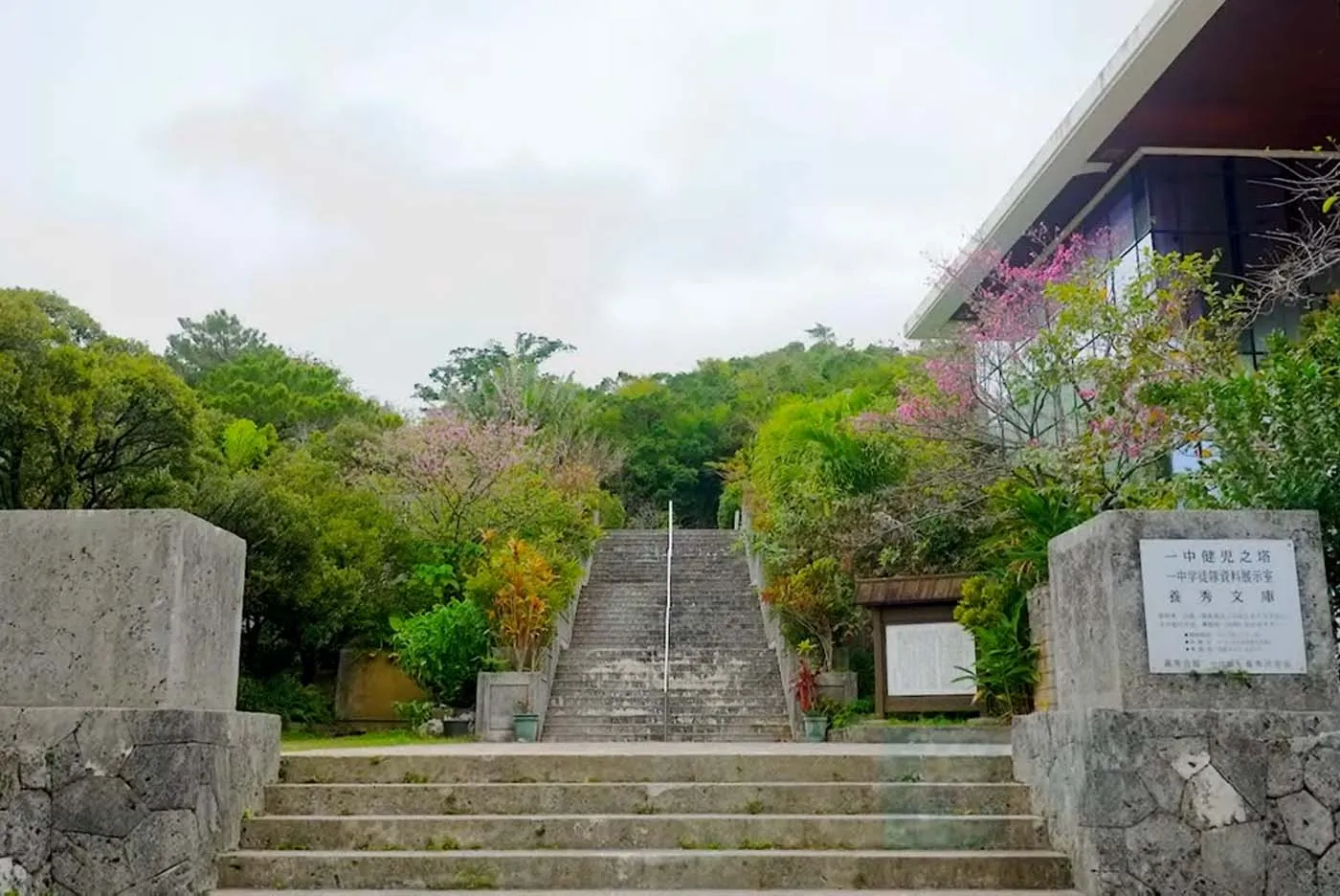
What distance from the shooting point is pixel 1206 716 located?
5.34 metres

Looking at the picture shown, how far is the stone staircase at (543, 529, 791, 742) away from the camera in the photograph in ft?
43.7

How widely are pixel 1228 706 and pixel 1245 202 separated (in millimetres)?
12495

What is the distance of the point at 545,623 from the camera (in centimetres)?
1381

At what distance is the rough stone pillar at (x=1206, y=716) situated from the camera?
521 centimetres

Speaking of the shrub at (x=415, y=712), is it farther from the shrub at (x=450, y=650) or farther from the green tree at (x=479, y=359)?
the green tree at (x=479, y=359)

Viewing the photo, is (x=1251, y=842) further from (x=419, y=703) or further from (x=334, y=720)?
(x=334, y=720)

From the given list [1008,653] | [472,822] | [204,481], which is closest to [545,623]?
[204,481]

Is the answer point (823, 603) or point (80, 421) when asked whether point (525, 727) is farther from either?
point (80, 421)

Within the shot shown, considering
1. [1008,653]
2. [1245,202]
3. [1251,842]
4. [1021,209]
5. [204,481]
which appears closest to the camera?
[1251,842]

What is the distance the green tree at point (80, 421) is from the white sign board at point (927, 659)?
356 inches

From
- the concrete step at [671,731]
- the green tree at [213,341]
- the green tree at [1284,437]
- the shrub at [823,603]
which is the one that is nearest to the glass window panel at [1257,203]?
the shrub at [823,603]

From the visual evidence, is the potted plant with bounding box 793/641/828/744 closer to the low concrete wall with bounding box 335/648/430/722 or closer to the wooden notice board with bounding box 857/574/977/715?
the wooden notice board with bounding box 857/574/977/715

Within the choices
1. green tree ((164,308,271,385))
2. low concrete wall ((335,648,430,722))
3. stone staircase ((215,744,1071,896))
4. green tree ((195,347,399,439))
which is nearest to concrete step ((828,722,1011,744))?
stone staircase ((215,744,1071,896))

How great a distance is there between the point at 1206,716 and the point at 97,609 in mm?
5339
